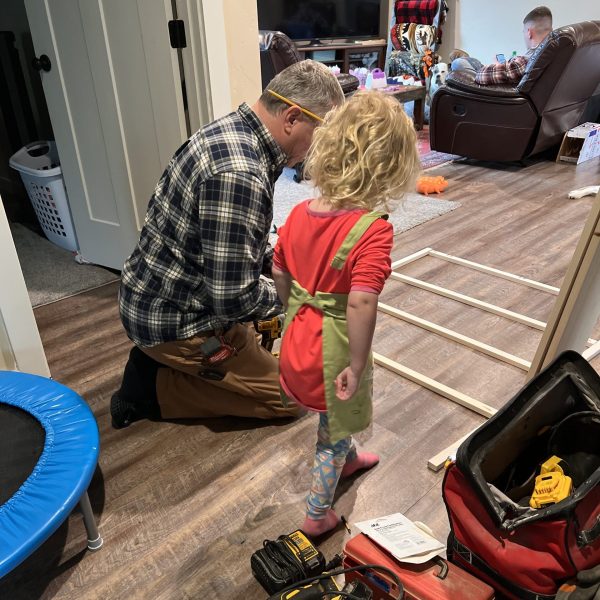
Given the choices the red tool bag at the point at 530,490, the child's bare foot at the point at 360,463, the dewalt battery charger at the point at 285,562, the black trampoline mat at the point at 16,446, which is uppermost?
the red tool bag at the point at 530,490

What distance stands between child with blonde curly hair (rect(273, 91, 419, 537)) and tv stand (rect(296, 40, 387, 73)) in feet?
18.8

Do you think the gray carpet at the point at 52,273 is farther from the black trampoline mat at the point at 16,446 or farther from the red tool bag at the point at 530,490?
the red tool bag at the point at 530,490

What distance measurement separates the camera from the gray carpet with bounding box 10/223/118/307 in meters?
2.88

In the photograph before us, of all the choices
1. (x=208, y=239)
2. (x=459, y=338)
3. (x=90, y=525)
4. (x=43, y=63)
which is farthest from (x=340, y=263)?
(x=43, y=63)

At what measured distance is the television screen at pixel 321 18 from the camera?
20.9 feet

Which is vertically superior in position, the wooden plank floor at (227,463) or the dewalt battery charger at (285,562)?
the dewalt battery charger at (285,562)

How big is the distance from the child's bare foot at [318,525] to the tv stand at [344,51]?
5.94 meters

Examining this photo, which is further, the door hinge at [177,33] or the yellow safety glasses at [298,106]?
the door hinge at [177,33]

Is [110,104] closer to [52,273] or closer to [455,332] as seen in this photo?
[52,273]

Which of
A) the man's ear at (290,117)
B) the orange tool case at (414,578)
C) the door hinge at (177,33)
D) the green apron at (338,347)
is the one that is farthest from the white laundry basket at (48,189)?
the orange tool case at (414,578)

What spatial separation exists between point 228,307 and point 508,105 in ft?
11.7

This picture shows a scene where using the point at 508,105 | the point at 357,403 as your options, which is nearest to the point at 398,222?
the point at 508,105

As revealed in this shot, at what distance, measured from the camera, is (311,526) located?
149 cm

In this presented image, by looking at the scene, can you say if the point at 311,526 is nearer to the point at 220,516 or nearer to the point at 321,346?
the point at 220,516
